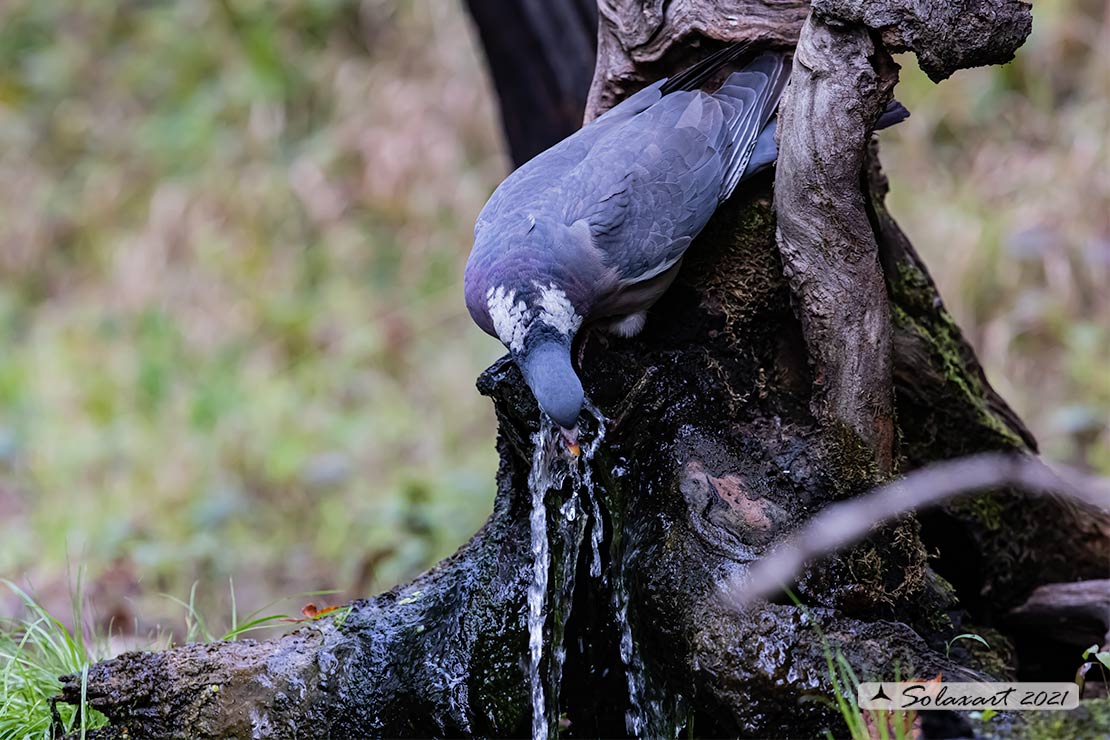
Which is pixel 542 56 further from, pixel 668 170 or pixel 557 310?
pixel 557 310

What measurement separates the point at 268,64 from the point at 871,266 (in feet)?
19.1

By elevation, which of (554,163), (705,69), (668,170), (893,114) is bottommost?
(893,114)

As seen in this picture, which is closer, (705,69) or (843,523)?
(843,523)

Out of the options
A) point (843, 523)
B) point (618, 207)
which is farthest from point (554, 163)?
point (843, 523)

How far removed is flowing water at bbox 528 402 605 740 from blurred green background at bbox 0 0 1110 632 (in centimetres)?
179

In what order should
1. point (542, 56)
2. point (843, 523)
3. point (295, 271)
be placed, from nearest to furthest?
point (843, 523) → point (542, 56) → point (295, 271)

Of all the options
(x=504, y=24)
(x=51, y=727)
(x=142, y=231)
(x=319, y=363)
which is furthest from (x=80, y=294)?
(x=51, y=727)

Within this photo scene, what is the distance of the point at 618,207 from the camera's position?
282 centimetres

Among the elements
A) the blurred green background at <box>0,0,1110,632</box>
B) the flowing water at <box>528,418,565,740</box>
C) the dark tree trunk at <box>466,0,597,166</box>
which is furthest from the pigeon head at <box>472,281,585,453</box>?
the blurred green background at <box>0,0,1110,632</box>

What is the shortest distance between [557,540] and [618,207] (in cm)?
81

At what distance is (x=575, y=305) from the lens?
2.73 meters

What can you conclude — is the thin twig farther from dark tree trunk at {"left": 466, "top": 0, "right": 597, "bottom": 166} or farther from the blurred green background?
the blurred green background

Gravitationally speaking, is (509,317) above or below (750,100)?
below

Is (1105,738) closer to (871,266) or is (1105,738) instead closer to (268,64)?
(871,266)
